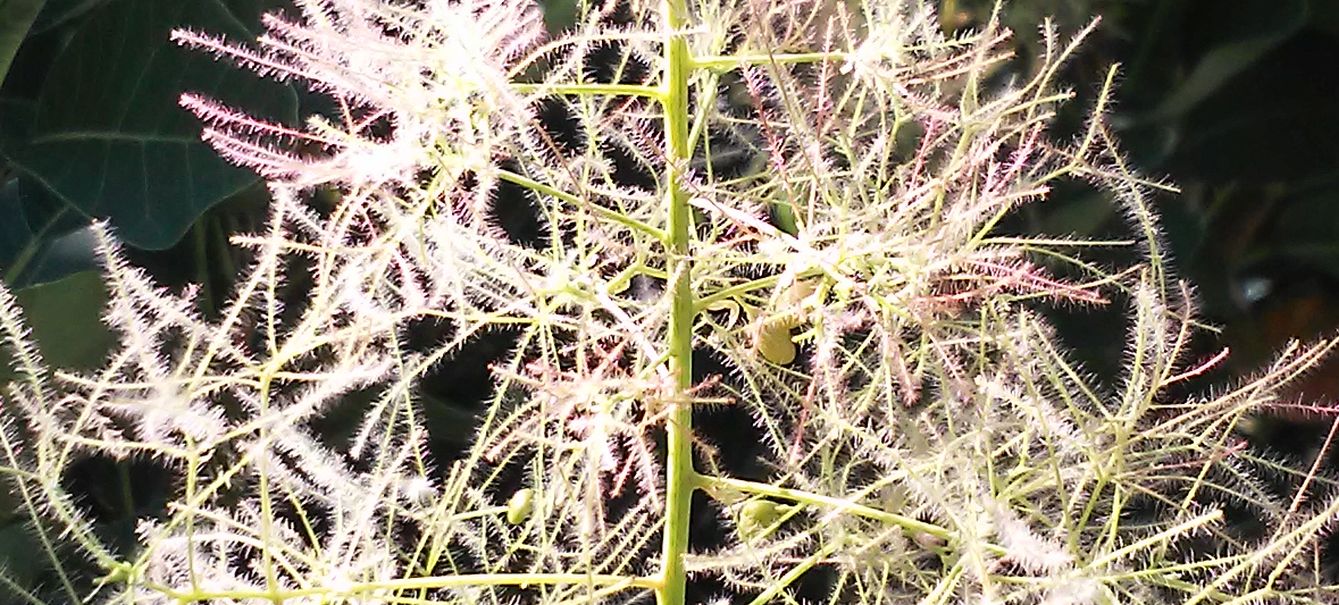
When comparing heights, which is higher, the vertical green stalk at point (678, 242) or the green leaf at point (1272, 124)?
the vertical green stalk at point (678, 242)

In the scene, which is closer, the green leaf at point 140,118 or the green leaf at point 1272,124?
the green leaf at point 140,118

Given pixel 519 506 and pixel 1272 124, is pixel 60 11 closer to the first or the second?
pixel 519 506

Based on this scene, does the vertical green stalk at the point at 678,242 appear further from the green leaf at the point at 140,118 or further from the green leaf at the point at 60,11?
the green leaf at the point at 60,11

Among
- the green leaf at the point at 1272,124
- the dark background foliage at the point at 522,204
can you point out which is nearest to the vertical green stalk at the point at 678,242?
the dark background foliage at the point at 522,204

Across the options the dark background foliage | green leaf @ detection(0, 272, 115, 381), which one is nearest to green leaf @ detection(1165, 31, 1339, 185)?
the dark background foliage

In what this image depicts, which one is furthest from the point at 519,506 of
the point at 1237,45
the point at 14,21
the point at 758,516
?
the point at 1237,45

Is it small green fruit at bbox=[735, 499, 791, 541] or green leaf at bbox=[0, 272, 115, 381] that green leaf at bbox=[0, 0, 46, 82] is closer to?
green leaf at bbox=[0, 272, 115, 381]

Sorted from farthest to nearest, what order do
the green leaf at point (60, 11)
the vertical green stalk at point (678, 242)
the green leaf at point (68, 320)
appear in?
1. the green leaf at point (60, 11)
2. the green leaf at point (68, 320)
3. the vertical green stalk at point (678, 242)

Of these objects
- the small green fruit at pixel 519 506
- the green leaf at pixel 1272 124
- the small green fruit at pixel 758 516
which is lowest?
the green leaf at pixel 1272 124
